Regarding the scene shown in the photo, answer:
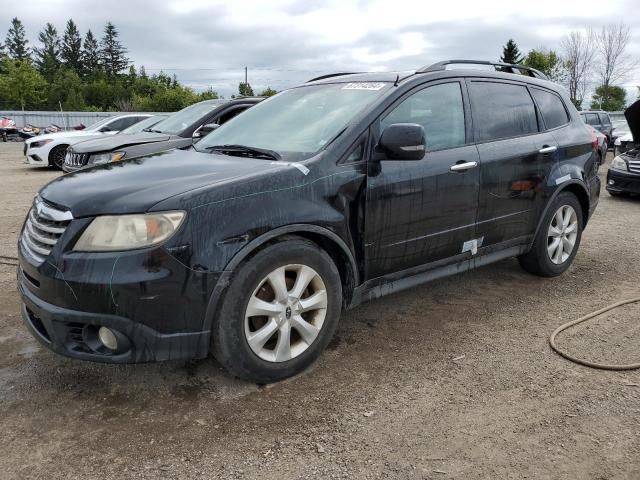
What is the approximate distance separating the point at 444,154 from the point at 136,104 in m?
60.7

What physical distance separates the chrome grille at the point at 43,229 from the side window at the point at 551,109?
3758mm

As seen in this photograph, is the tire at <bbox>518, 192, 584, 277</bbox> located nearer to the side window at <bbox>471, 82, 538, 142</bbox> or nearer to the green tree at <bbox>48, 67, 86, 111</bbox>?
the side window at <bbox>471, 82, 538, 142</bbox>

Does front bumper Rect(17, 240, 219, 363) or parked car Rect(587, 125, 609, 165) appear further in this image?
parked car Rect(587, 125, 609, 165)

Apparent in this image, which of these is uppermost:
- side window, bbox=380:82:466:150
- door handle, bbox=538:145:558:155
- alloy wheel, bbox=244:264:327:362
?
side window, bbox=380:82:466:150

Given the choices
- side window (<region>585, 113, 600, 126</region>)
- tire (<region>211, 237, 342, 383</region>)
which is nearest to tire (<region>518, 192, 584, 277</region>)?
tire (<region>211, 237, 342, 383</region>)

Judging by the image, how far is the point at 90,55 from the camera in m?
94.3

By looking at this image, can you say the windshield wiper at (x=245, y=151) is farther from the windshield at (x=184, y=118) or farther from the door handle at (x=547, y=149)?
the windshield at (x=184, y=118)

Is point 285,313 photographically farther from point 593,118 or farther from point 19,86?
point 19,86

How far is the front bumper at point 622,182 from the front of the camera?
9.56 m

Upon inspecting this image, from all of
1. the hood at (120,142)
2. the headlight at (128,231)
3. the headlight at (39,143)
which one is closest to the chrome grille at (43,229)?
the headlight at (128,231)

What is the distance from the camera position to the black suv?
8.50 ft

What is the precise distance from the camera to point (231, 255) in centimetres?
270

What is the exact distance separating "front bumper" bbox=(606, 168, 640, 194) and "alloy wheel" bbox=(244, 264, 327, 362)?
8542 mm

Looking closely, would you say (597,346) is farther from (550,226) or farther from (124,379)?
(124,379)
